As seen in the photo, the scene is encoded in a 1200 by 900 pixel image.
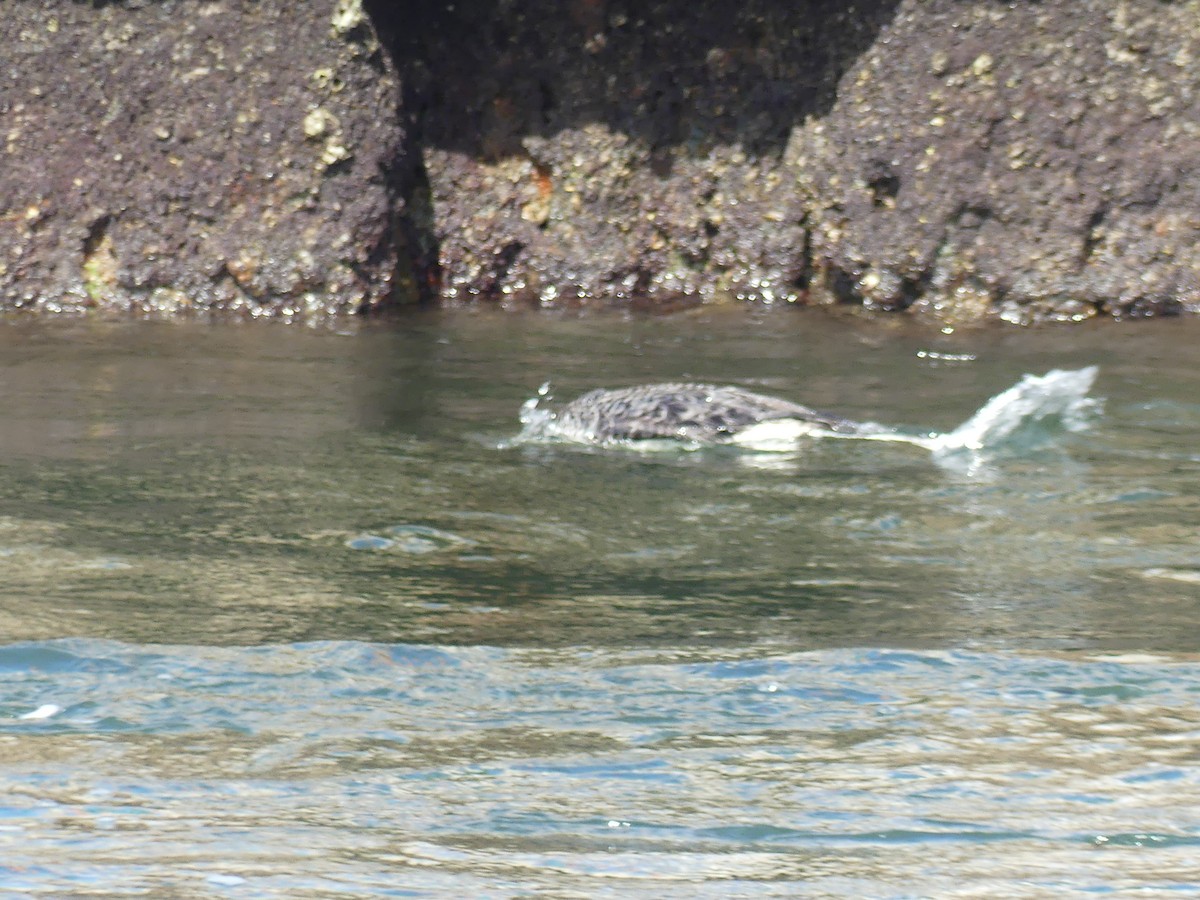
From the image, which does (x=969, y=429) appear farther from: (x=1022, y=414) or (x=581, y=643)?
(x=581, y=643)

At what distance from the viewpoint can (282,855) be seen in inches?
112

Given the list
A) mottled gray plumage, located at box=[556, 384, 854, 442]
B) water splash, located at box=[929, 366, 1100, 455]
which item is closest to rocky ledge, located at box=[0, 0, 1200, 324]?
water splash, located at box=[929, 366, 1100, 455]

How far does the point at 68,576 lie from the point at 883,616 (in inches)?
86.6

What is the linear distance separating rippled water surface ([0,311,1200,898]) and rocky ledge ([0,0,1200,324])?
1.37m

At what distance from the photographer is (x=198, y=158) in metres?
9.52

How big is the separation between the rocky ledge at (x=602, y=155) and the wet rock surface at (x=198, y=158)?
14 mm

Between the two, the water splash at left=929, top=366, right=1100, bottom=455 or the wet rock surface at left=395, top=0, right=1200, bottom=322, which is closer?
the water splash at left=929, top=366, right=1100, bottom=455

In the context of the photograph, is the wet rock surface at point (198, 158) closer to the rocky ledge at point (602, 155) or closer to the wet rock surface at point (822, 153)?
the rocky ledge at point (602, 155)

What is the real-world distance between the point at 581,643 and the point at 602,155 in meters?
6.03

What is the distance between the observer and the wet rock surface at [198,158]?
9430 mm

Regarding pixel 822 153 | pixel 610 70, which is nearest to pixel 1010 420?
pixel 822 153

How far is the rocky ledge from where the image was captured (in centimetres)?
902

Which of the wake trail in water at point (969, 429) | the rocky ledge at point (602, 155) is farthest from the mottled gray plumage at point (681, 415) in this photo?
the rocky ledge at point (602, 155)

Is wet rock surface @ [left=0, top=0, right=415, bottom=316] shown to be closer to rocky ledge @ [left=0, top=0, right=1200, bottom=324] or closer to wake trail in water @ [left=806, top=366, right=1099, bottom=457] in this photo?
rocky ledge @ [left=0, top=0, right=1200, bottom=324]
